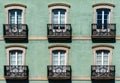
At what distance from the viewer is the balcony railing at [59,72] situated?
38.1m

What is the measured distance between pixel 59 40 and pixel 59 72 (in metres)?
2.64

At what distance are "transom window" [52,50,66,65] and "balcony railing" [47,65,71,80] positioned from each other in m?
0.48

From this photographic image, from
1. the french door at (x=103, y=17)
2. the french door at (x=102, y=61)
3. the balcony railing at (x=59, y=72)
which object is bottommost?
the balcony railing at (x=59, y=72)

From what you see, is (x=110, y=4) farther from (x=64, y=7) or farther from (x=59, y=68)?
(x=59, y=68)

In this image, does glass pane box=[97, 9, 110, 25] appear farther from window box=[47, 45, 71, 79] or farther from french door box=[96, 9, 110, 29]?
window box=[47, 45, 71, 79]

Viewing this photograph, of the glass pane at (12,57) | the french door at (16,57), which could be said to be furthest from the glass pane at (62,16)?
the glass pane at (12,57)

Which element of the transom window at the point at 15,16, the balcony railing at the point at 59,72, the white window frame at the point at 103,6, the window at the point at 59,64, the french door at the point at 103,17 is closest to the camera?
the balcony railing at the point at 59,72

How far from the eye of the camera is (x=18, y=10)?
38.8 metres

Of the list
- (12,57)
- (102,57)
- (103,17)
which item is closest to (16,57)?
(12,57)

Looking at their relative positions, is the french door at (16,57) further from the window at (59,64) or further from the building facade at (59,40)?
the window at (59,64)

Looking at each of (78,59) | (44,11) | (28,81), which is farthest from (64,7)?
(28,81)

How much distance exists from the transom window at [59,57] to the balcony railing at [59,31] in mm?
1314

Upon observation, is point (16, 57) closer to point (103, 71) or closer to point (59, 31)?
point (59, 31)

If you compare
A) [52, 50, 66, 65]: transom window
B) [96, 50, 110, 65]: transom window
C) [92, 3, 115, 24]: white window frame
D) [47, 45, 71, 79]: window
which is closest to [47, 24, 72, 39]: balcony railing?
[47, 45, 71, 79]: window
